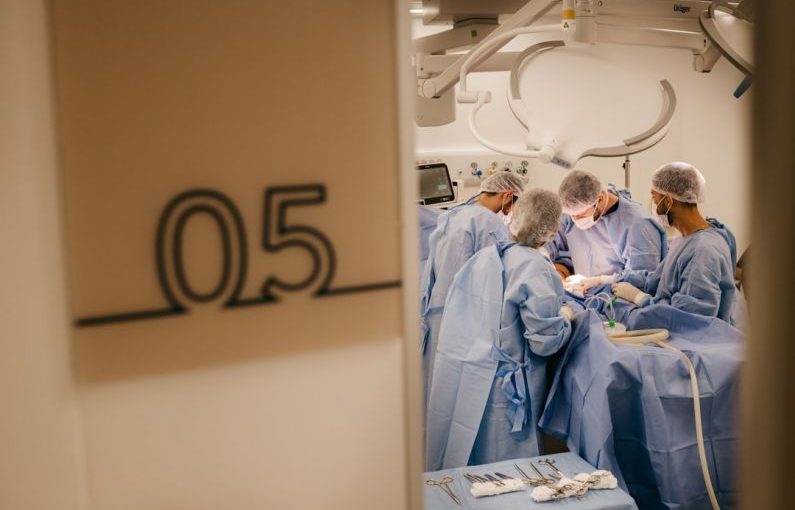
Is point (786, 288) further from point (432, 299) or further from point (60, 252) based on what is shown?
point (432, 299)

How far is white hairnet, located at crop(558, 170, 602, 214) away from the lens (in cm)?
363

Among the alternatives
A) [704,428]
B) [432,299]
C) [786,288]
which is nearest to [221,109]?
[786,288]

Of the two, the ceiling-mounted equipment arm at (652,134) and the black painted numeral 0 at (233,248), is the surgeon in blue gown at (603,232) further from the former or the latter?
the black painted numeral 0 at (233,248)

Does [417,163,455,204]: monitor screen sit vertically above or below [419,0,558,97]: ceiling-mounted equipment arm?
below

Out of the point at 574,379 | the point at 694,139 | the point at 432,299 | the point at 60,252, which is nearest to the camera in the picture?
the point at 60,252

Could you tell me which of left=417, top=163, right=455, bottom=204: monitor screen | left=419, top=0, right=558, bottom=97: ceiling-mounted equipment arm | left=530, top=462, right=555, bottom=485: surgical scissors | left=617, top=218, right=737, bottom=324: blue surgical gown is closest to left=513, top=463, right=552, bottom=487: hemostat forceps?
left=530, top=462, right=555, bottom=485: surgical scissors

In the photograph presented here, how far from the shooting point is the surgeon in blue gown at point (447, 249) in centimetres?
328

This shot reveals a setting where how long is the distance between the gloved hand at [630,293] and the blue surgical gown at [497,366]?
2.32 feet

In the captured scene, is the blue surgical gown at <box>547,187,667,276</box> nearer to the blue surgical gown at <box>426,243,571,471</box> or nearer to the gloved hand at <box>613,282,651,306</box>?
the gloved hand at <box>613,282,651,306</box>

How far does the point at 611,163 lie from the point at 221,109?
13.9ft

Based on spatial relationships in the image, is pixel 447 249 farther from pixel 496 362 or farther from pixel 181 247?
pixel 181 247

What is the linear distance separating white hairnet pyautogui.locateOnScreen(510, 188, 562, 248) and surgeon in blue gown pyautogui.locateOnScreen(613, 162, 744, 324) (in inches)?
26.2

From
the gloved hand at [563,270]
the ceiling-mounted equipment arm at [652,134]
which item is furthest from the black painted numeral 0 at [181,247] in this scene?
the gloved hand at [563,270]

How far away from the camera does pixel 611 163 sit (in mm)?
4789
